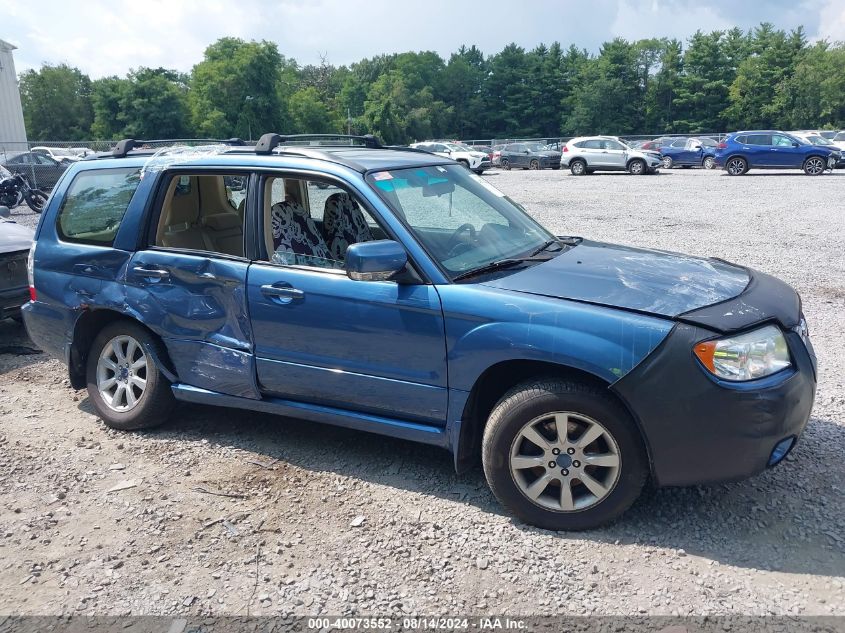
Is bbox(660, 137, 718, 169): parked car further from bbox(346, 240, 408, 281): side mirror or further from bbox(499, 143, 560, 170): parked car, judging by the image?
bbox(346, 240, 408, 281): side mirror

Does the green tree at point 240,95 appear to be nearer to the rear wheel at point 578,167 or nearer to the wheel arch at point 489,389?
the rear wheel at point 578,167

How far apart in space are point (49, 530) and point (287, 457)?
1331 millimetres

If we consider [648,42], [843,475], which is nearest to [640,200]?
[843,475]

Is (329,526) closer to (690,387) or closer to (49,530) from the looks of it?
(49,530)

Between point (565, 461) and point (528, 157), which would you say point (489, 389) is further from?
point (528, 157)

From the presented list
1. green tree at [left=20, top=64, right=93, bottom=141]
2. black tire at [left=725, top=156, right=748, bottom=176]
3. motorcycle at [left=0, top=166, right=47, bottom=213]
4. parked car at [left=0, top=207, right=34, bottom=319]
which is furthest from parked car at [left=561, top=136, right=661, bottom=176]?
green tree at [left=20, top=64, right=93, bottom=141]

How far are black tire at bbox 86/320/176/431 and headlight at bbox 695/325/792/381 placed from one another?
3306mm

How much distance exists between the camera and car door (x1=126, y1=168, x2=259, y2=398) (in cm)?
424

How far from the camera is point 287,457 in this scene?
440 cm

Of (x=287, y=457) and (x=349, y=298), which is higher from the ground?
(x=349, y=298)

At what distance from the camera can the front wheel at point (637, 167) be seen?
2981cm

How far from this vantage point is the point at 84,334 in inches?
192

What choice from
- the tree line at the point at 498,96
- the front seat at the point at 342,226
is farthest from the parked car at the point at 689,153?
the tree line at the point at 498,96

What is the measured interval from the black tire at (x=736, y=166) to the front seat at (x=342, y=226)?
1026 inches
